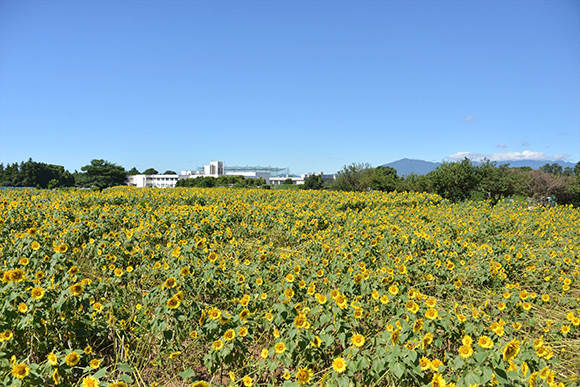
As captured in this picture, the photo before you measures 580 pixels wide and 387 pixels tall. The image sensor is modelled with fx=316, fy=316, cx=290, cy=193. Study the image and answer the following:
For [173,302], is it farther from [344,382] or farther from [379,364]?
[379,364]

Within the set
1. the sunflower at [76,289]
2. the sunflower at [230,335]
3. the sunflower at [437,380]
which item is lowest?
the sunflower at [437,380]

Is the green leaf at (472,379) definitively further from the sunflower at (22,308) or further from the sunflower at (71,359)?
the sunflower at (22,308)

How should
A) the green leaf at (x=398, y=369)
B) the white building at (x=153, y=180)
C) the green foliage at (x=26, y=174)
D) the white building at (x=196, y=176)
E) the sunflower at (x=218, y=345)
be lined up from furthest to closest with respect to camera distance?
1. the white building at (x=196, y=176)
2. the white building at (x=153, y=180)
3. the green foliage at (x=26, y=174)
4. the sunflower at (x=218, y=345)
5. the green leaf at (x=398, y=369)

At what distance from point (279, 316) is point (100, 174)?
295 feet

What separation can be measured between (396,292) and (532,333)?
4.75ft

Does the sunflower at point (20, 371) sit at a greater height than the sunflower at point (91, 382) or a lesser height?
greater

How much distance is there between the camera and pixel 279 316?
2205 mm

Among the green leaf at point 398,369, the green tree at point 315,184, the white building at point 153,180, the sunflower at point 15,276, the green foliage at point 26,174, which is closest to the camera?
the green leaf at point 398,369

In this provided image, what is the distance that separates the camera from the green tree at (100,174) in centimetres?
7731

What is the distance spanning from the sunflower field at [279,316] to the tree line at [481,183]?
16.5 meters

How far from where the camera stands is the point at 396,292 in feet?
7.88

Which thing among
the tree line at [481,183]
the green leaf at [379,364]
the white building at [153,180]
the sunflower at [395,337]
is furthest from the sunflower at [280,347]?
the white building at [153,180]

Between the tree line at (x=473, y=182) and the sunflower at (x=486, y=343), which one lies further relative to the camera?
the tree line at (x=473, y=182)

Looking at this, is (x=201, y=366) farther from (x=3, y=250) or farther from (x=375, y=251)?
(x=3, y=250)
